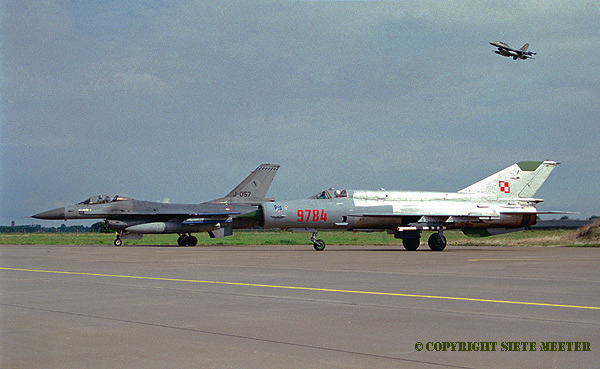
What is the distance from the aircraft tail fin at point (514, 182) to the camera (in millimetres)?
30844

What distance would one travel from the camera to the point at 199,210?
40000 millimetres

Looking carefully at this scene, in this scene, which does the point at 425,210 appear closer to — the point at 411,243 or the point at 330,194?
the point at 411,243

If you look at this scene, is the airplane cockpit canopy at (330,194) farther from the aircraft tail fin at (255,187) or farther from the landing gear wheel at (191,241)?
the aircraft tail fin at (255,187)

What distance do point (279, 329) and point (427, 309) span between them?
7.87 feet

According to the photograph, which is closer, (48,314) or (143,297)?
(48,314)

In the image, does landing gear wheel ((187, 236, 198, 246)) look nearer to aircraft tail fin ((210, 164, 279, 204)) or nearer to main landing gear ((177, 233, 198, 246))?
main landing gear ((177, 233, 198, 246))

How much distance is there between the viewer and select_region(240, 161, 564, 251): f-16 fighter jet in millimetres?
27562

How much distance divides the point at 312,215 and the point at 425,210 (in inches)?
206

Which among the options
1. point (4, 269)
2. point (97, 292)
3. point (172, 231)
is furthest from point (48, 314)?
point (172, 231)

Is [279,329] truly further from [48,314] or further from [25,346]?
[48,314]

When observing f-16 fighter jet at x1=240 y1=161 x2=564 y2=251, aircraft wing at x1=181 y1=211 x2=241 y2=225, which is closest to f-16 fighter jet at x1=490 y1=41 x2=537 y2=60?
f-16 fighter jet at x1=240 y1=161 x2=564 y2=251

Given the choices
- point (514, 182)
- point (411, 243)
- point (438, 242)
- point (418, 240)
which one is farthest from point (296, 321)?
point (514, 182)

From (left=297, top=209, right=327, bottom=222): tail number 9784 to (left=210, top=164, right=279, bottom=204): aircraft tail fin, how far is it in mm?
16958

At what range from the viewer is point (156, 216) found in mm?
39094
